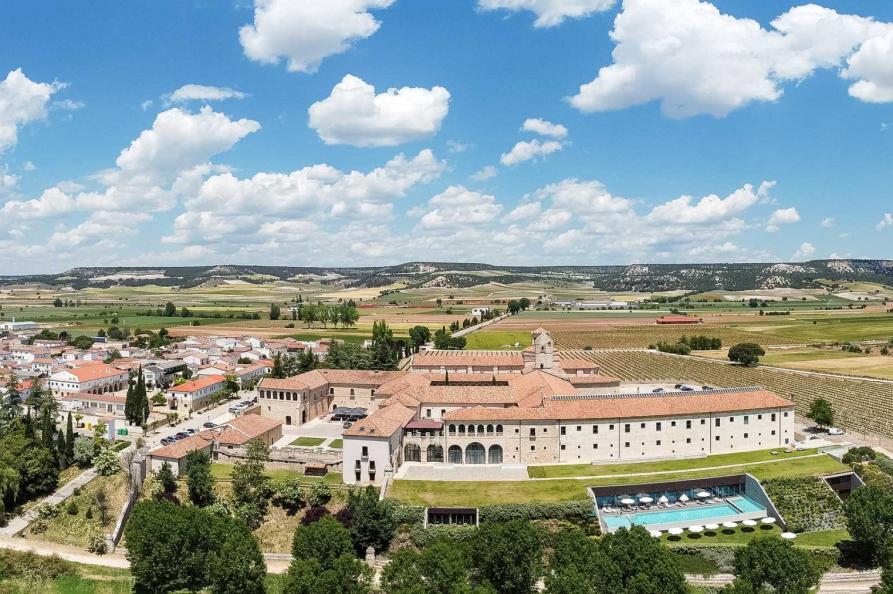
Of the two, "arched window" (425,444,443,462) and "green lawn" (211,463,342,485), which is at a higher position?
"arched window" (425,444,443,462)

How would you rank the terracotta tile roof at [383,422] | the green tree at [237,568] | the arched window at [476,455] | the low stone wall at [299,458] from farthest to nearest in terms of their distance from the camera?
the arched window at [476,455] < the low stone wall at [299,458] < the terracotta tile roof at [383,422] < the green tree at [237,568]

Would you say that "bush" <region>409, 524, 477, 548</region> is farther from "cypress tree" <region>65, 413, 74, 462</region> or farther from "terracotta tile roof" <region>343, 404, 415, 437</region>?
"cypress tree" <region>65, 413, 74, 462</region>

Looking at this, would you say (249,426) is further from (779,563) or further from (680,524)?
(779,563)

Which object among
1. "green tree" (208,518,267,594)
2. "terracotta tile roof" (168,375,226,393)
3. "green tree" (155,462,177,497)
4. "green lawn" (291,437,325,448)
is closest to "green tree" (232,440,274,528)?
"green tree" (155,462,177,497)

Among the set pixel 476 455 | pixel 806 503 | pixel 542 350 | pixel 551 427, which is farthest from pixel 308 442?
pixel 806 503

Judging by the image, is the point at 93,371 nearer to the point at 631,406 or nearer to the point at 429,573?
the point at 429,573

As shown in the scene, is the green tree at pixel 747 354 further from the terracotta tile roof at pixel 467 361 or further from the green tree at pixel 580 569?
the green tree at pixel 580 569

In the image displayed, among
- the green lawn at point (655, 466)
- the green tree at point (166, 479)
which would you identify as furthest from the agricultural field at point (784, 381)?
the green tree at point (166, 479)
